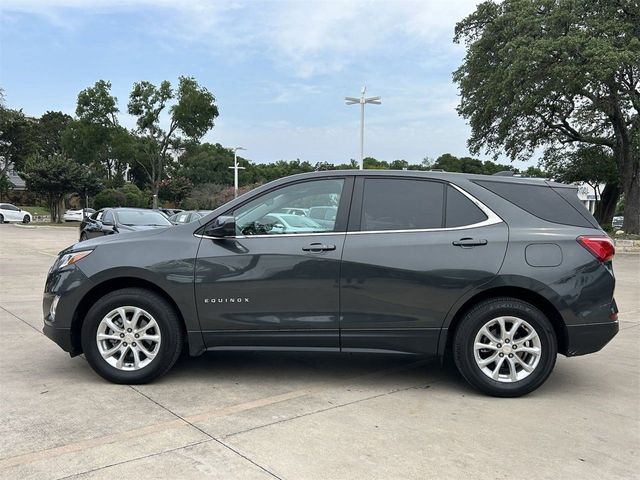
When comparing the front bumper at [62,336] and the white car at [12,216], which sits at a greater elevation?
the white car at [12,216]

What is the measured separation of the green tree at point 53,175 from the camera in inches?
1438

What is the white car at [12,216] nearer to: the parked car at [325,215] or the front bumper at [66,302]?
the front bumper at [66,302]

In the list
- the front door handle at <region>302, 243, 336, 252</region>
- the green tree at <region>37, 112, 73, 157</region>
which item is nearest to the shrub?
the green tree at <region>37, 112, 73, 157</region>

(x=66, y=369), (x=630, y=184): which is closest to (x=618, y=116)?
(x=630, y=184)

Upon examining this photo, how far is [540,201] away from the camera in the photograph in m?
4.45

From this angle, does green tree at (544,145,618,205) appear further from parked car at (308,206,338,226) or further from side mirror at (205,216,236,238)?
side mirror at (205,216,236,238)

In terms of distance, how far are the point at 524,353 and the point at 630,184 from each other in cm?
2666

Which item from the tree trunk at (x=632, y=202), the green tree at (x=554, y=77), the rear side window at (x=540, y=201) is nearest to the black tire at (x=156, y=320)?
the rear side window at (x=540, y=201)

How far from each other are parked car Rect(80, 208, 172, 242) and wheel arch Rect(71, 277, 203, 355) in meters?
9.05

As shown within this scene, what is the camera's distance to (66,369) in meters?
4.88

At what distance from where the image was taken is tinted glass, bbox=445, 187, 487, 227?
4355 millimetres

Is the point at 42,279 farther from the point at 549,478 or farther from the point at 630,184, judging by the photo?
the point at 630,184

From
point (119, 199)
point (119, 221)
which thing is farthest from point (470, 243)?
point (119, 199)

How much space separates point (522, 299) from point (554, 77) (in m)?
20.9
